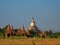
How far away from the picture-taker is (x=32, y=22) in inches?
3757

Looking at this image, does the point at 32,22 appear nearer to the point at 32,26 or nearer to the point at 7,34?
the point at 32,26

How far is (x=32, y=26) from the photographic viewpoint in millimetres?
93188

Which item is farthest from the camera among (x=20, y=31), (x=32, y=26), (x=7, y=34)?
(x=32, y=26)

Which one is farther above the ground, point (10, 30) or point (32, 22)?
point (32, 22)

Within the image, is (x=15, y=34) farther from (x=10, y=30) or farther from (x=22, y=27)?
(x=22, y=27)

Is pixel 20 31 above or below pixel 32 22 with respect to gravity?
below

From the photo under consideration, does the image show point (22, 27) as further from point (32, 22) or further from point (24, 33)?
point (32, 22)

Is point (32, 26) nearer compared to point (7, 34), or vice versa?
point (7, 34)

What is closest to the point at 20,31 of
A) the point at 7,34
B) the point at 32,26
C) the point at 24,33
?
the point at 24,33

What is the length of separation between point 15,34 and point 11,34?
3.24ft

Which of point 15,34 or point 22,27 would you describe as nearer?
point 15,34

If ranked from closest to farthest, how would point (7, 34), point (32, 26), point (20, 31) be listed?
point (7, 34), point (20, 31), point (32, 26)

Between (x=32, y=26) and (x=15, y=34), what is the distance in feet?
97.0

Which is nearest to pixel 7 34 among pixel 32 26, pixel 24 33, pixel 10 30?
pixel 10 30
